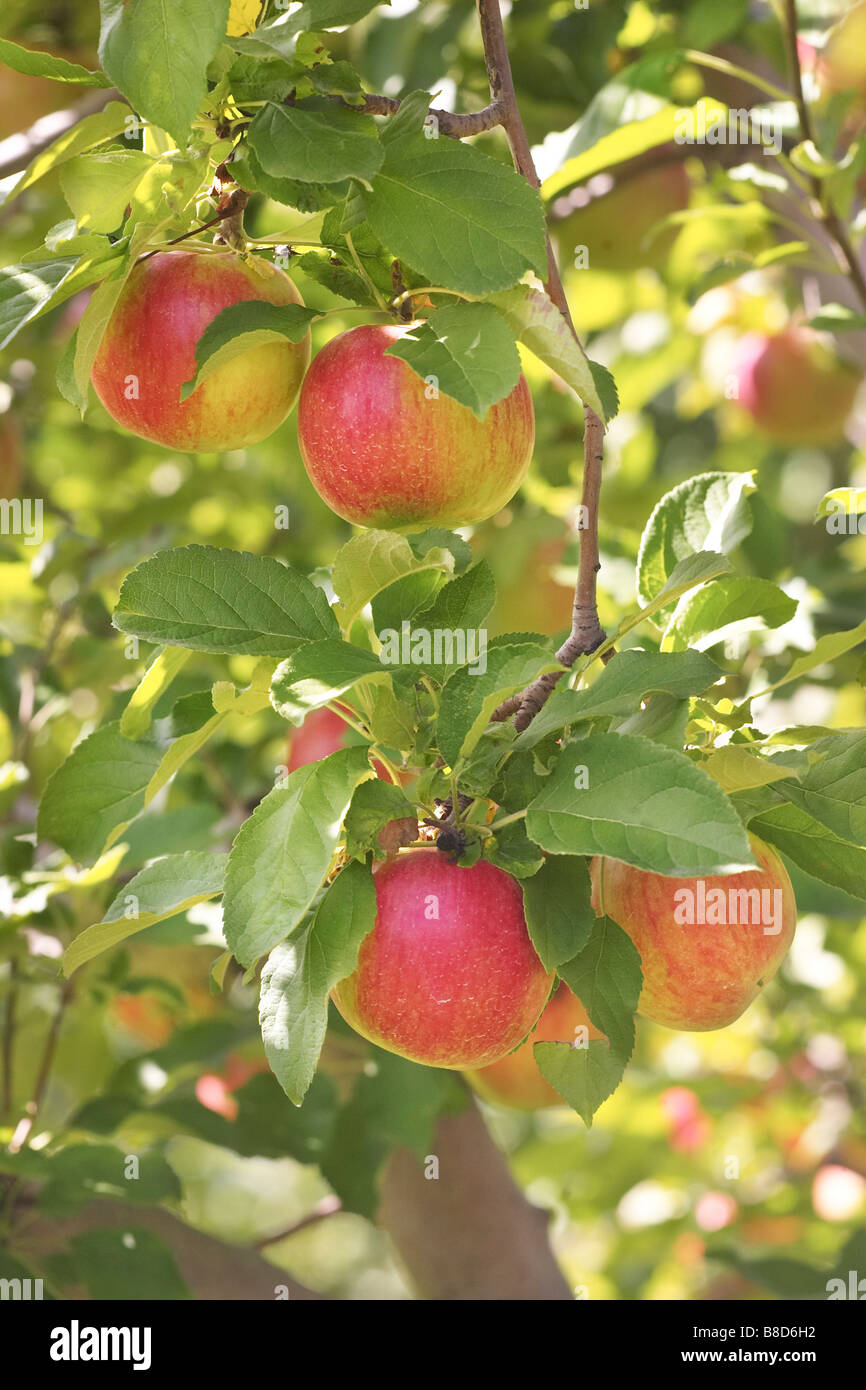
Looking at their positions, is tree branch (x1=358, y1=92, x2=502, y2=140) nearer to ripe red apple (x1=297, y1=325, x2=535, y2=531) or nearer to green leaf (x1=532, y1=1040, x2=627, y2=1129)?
ripe red apple (x1=297, y1=325, x2=535, y2=531)

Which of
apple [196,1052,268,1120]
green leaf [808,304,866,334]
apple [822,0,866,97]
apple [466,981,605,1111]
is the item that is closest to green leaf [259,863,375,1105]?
apple [466,981,605,1111]

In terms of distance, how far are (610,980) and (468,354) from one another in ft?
1.16

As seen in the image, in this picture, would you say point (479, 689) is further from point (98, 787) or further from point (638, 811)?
point (98, 787)

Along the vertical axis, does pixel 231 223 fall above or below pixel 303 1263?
above

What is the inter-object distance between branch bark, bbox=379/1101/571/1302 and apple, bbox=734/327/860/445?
49.2 inches

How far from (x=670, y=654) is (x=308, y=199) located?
1.03 ft

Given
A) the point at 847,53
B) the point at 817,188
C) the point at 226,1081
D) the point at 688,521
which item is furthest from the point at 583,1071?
the point at 847,53

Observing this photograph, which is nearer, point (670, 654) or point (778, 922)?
point (670, 654)

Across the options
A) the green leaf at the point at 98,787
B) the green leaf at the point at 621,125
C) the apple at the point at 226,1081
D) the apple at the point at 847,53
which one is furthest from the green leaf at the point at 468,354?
the apple at the point at 226,1081

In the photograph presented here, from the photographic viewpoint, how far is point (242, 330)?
2.42 ft
